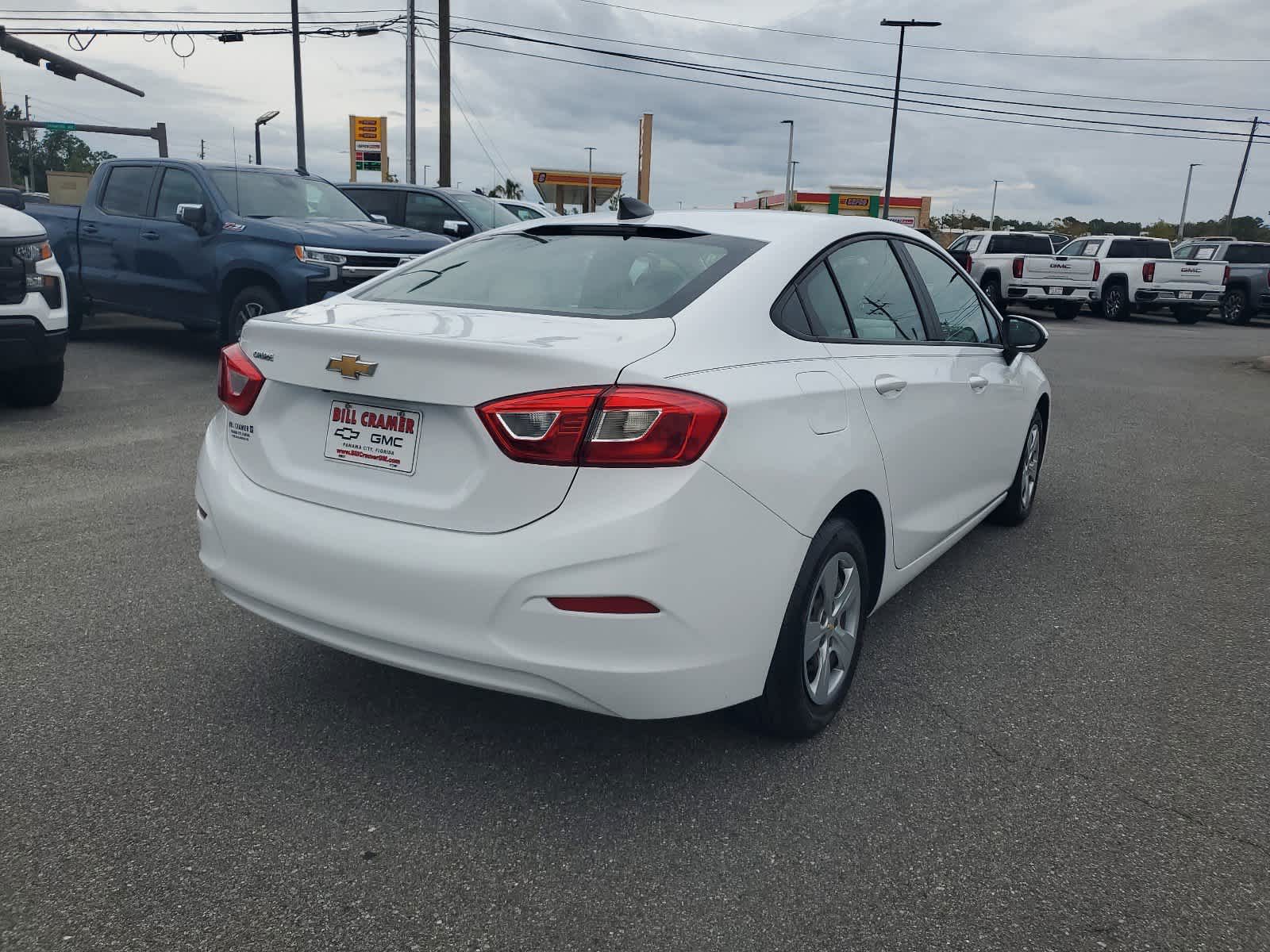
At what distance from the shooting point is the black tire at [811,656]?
3.05m

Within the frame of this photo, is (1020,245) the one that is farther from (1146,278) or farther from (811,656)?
(811,656)

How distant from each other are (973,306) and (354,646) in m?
3.33

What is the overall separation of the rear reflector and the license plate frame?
0.55 m

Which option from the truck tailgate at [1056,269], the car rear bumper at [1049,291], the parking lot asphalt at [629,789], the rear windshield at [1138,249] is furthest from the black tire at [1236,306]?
the parking lot asphalt at [629,789]

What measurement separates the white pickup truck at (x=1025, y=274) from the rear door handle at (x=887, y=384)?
20.5 meters

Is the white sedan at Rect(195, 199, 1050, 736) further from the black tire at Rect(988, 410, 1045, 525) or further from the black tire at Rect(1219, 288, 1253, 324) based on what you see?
the black tire at Rect(1219, 288, 1253, 324)

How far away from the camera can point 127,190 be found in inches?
435

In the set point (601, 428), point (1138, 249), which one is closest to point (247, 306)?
point (601, 428)

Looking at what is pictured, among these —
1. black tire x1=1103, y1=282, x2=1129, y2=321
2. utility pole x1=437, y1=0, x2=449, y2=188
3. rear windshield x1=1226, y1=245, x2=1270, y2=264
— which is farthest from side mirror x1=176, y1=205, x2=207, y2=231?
rear windshield x1=1226, y1=245, x2=1270, y2=264

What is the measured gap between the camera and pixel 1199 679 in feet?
13.0

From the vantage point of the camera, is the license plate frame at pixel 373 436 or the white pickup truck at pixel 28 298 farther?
the white pickup truck at pixel 28 298

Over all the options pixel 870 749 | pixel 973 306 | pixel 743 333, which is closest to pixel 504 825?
pixel 870 749

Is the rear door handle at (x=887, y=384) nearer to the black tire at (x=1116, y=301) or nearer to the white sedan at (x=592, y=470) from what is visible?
the white sedan at (x=592, y=470)

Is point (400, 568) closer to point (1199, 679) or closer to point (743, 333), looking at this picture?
point (743, 333)
